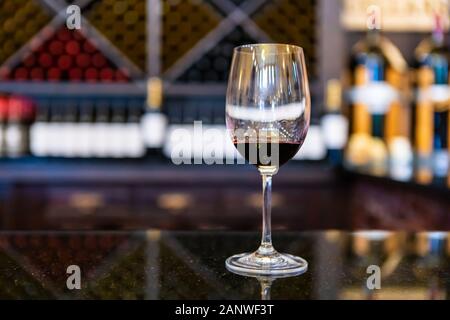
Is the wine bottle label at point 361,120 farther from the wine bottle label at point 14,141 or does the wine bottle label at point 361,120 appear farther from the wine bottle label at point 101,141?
the wine bottle label at point 14,141

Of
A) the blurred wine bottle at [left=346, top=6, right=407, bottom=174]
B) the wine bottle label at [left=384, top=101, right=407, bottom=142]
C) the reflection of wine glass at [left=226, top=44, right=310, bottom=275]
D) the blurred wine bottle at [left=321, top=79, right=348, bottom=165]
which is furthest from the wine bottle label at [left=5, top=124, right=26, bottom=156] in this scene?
the reflection of wine glass at [left=226, top=44, right=310, bottom=275]

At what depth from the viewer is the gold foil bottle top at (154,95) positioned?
7.39 ft

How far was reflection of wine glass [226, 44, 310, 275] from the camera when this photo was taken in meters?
0.57

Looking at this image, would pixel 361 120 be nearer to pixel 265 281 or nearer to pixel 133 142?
pixel 133 142

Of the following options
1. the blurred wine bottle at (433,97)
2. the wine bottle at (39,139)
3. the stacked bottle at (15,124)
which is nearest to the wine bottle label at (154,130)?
the wine bottle at (39,139)

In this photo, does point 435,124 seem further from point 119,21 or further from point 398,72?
point 119,21

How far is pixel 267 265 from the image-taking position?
0.54 m

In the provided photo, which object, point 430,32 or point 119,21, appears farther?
point 430,32

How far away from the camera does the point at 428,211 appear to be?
1424mm

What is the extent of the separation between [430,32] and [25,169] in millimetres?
1865

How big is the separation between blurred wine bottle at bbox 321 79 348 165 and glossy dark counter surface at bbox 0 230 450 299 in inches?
60.4

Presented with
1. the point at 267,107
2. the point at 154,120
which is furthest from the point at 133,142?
the point at 267,107

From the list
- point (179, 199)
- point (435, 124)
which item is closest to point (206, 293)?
point (179, 199)

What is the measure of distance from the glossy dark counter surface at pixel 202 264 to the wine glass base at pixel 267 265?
0.01 metres
